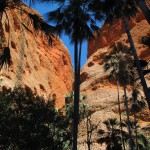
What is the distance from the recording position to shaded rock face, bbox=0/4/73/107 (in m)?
49.0

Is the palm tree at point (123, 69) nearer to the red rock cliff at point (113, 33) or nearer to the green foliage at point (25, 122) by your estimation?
the green foliage at point (25, 122)

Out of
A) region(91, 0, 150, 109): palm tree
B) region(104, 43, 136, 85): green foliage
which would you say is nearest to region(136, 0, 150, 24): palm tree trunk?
region(91, 0, 150, 109): palm tree

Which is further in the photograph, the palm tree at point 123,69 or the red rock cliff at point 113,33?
the red rock cliff at point 113,33

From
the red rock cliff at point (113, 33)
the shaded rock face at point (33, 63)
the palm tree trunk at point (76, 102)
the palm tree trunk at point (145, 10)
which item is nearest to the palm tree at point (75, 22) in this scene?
the palm tree trunk at point (76, 102)

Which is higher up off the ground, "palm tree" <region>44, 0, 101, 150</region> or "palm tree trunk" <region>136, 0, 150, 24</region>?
"palm tree" <region>44, 0, 101, 150</region>

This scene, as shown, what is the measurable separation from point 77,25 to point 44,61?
161 feet

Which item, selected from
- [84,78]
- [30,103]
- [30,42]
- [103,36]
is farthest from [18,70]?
[103,36]

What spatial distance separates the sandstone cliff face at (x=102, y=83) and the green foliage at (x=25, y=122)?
Result: 77.2 feet

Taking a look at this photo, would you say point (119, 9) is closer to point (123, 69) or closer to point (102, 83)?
point (123, 69)

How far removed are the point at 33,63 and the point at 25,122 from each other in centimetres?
4271

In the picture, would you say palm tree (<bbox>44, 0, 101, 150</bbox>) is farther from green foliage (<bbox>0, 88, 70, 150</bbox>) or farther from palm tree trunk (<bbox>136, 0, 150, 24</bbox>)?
palm tree trunk (<bbox>136, 0, 150, 24</bbox>)

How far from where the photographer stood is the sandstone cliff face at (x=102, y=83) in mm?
60069

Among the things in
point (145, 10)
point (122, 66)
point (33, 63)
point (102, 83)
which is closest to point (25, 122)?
point (145, 10)

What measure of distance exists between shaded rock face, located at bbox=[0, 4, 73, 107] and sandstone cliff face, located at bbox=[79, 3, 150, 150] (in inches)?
265
